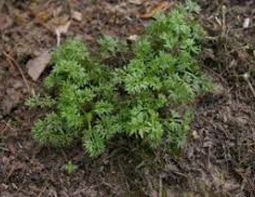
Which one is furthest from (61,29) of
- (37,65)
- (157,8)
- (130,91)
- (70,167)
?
(70,167)

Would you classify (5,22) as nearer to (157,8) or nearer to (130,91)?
(157,8)

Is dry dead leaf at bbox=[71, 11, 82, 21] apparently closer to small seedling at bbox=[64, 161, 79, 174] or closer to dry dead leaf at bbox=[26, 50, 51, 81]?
dry dead leaf at bbox=[26, 50, 51, 81]

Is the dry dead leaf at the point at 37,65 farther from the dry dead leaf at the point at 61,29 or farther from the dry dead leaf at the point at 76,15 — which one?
the dry dead leaf at the point at 76,15

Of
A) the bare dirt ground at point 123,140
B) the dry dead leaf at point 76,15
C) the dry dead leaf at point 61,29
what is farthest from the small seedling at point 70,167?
the dry dead leaf at point 76,15

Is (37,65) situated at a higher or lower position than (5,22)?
lower

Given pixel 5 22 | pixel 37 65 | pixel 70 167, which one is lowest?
pixel 70 167

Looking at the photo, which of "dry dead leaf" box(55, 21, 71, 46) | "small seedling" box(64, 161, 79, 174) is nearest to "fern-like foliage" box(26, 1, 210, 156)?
"small seedling" box(64, 161, 79, 174)
